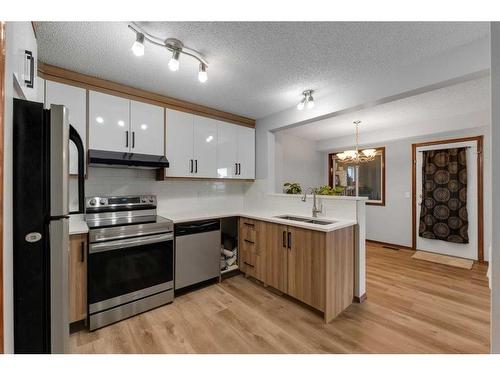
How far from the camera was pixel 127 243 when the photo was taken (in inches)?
77.6

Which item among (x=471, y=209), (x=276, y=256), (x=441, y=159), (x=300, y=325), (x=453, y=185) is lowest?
(x=300, y=325)

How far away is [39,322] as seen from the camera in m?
0.88

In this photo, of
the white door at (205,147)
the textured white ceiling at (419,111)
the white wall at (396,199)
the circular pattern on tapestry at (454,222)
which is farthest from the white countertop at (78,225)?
the circular pattern on tapestry at (454,222)

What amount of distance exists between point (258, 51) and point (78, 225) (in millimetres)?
2166

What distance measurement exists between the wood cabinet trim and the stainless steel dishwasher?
1.40m

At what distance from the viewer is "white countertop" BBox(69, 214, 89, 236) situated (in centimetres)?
178

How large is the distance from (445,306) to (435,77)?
2181mm

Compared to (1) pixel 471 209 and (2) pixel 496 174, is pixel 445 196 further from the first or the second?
(2) pixel 496 174

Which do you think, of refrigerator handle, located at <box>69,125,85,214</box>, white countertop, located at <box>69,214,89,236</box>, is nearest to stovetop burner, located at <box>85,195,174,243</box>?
white countertop, located at <box>69,214,89,236</box>

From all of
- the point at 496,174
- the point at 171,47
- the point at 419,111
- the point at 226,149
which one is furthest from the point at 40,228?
the point at 419,111

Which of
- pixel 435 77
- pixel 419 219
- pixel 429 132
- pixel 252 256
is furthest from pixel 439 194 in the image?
pixel 252 256

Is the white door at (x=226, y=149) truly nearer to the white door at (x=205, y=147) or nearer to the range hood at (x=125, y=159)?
the white door at (x=205, y=147)

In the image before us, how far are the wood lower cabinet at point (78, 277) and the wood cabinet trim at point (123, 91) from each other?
4.55 feet
